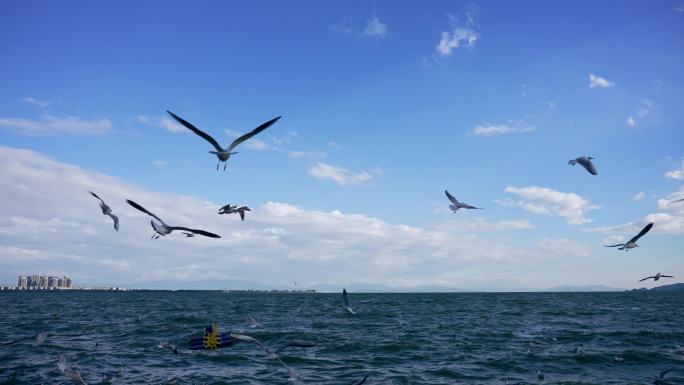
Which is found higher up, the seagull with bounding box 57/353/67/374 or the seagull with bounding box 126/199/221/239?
the seagull with bounding box 126/199/221/239

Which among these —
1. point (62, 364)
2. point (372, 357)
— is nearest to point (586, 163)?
point (372, 357)

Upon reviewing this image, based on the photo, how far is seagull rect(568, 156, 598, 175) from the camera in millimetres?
14836

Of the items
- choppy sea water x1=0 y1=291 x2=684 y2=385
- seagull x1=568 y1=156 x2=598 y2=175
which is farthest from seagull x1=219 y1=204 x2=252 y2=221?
seagull x1=568 y1=156 x2=598 y2=175

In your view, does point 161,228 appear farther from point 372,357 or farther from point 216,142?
point 372,357

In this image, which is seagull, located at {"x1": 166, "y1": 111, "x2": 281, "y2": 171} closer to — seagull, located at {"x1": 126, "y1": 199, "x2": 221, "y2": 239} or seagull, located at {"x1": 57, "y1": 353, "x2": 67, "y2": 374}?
Result: seagull, located at {"x1": 126, "y1": 199, "x2": 221, "y2": 239}

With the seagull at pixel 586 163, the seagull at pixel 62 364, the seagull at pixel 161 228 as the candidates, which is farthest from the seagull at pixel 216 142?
the seagull at pixel 586 163

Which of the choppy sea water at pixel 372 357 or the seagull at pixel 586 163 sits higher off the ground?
the seagull at pixel 586 163

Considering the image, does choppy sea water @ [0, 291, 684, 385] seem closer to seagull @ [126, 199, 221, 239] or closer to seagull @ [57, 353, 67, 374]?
seagull @ [57, 353, 67, 374]

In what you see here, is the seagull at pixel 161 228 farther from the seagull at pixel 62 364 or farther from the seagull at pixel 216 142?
the seagull at pixel 62 364

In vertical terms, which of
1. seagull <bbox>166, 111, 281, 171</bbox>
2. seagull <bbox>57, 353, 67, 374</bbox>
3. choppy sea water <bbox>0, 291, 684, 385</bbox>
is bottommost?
choppy sea water <bbox>0, 291, 684, 385</bbox>

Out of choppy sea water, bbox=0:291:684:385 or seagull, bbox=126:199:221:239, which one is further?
choppy sea water, bbox=0:291:684:385

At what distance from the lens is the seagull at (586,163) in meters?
14.8

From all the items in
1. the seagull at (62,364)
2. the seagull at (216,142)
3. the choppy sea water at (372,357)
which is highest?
the seagull at (216,142)

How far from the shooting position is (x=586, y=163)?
1506 centimetres
